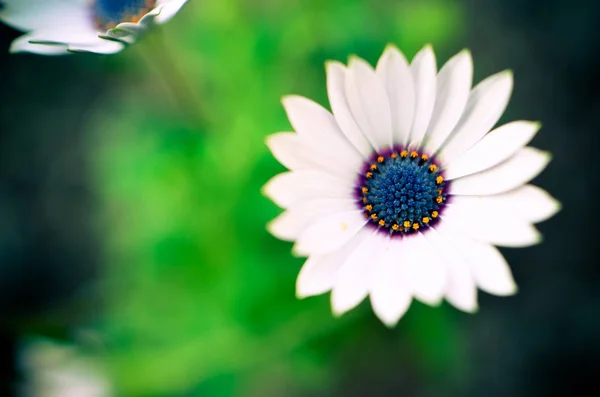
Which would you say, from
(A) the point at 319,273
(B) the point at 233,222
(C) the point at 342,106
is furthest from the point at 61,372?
(C) the point at 342,106

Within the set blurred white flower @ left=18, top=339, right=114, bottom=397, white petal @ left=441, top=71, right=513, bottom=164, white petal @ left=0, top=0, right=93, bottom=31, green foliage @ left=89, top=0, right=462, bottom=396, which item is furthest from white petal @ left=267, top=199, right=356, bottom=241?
blurred white flower @ left=18, top=339, right=114, bottom=397

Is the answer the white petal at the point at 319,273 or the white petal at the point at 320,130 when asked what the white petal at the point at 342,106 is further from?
the white petal at the point at 319,273

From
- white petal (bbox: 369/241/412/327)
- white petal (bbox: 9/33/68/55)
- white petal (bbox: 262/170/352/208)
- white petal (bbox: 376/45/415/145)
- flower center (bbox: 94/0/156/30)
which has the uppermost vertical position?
flower center (bbox: 94/0/156/30)

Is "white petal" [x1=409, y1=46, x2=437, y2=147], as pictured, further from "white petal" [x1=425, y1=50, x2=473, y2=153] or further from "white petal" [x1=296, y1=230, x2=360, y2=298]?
"white petal" [x1=296, y1=230, x2=360, y2=298]

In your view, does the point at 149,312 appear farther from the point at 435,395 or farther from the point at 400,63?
the point at 400,63

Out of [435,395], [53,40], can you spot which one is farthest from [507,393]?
[53,40]
